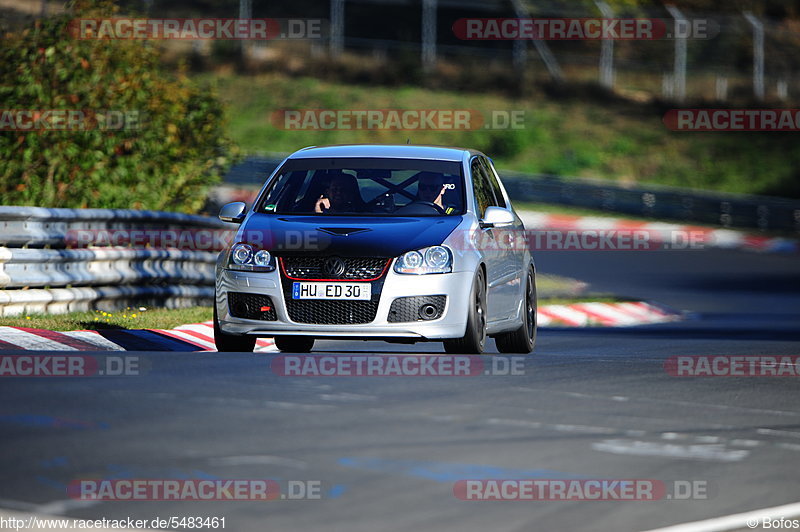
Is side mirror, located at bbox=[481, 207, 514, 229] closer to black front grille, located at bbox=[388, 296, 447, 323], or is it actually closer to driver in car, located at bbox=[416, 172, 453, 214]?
driver in car, located at bbox=[416, 172, 453, 214]

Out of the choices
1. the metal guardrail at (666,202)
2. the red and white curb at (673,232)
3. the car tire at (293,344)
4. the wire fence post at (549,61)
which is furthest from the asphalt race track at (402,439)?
the wire fence post at (549,61)

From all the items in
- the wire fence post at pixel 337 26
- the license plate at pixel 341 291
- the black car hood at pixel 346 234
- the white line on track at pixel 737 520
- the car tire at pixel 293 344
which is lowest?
the car tire at pixel 293 344

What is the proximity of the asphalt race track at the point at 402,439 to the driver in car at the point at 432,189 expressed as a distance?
1538 mm

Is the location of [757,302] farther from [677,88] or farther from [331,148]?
[677,88]

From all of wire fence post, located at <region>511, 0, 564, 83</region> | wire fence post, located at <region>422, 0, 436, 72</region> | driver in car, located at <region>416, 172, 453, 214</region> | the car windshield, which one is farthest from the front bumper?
wire fence post, located at <region>511, 0, 564, 83</region>

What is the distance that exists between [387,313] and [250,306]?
40.7 inches

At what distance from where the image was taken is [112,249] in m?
15.0

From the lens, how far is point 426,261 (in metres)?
10.8

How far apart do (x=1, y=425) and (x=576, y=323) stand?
43.8ft

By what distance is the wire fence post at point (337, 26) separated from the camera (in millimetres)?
48809

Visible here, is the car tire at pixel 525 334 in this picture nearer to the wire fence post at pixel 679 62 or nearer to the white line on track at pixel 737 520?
the white line on track at pixel 737 520

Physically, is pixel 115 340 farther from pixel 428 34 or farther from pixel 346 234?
pixel 428 34

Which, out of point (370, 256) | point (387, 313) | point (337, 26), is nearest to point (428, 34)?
point (337, 26)

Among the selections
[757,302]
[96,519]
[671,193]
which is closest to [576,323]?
[757,302]
